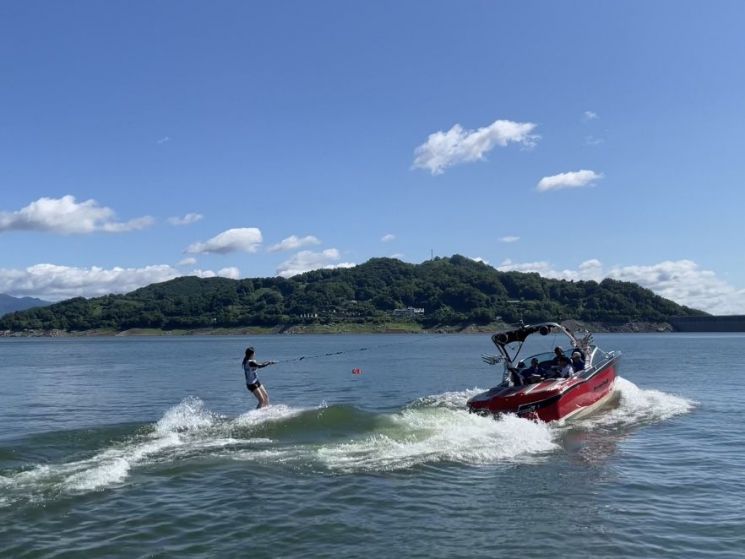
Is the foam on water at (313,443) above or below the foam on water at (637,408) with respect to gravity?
above

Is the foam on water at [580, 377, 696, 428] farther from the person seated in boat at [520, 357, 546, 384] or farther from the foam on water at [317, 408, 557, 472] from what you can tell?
the foam on water at [317, 408, 557, 472]

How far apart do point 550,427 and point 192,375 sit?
31.9m

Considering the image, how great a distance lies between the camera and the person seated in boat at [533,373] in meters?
22.7

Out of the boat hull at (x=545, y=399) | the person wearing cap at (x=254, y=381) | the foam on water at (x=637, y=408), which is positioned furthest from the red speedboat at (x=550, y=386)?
the person wearing cap at (x=254, y=381)

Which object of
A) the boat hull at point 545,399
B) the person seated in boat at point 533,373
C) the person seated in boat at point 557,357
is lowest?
the boat hull at point 545,399

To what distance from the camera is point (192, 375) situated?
155 ft

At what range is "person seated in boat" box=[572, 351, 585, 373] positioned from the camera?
2528 cm

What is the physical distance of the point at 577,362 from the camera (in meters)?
25.4

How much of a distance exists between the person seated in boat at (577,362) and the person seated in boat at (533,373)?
166 cm

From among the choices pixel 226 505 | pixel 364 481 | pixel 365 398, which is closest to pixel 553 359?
pixel 365 398

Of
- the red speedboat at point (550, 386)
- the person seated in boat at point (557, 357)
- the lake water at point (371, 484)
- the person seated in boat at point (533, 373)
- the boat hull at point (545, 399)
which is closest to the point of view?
the lake water at point (371, 484)

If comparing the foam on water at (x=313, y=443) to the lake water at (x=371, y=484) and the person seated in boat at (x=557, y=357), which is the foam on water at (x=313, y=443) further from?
the person seated in boat at (x=557, y=357)

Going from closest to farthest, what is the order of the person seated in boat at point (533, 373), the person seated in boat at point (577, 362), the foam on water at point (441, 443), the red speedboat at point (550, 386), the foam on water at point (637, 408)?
1. the foam on water at point (441, 443)
2. the red speedboat at point (550, 386)
3. the person seated in boat at point (533, 373)
4. the foam on water at point (637, 408)
5. the person seated in boat at point (577, 362)

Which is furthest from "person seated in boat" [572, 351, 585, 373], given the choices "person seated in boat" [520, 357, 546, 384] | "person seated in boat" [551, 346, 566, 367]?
"person seated in boat" [520, 357, 546, 384]
